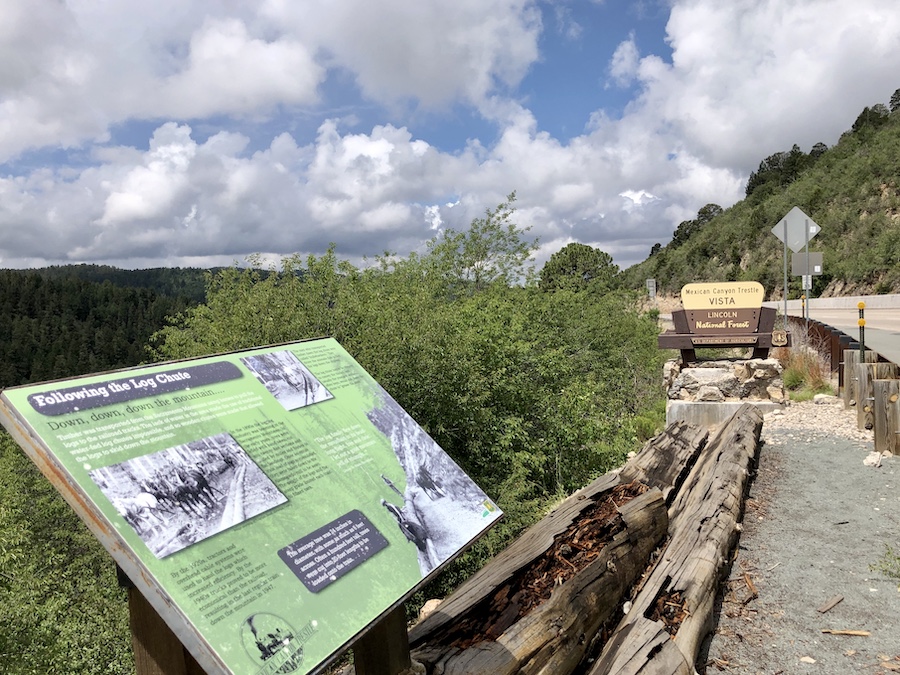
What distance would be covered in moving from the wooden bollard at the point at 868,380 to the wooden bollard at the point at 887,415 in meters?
0.78

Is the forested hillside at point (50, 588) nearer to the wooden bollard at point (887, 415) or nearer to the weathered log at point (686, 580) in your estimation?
the weathered log at point (686, 580)

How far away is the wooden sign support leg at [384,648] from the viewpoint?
7.20ft

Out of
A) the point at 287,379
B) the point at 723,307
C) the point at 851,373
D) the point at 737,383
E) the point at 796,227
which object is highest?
the point at 796,227

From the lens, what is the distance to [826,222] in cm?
3872

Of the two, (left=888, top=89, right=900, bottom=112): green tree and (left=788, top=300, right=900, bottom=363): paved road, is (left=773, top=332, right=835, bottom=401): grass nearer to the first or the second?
(left=788, top=300, right=900, bottom=363): paved road

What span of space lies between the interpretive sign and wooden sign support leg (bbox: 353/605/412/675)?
31cm

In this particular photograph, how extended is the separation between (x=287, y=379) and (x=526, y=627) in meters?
1.51

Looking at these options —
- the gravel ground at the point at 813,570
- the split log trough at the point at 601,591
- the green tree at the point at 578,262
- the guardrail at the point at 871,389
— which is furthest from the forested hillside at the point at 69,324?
the split log trough at the point at 601,591

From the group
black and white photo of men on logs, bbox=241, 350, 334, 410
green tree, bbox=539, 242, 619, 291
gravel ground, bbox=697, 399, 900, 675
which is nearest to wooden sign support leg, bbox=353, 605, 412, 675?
black and white photo of men on logs, bbox=241, 350, 334, 410

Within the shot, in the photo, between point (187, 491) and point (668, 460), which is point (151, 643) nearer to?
point (187, 491)

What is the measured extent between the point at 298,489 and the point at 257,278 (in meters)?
11.4

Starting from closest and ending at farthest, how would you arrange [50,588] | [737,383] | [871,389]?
[871,389] → [737,383] → [50,588]

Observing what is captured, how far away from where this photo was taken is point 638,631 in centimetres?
308

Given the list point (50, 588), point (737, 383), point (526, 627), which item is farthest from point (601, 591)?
point (50, 588)
